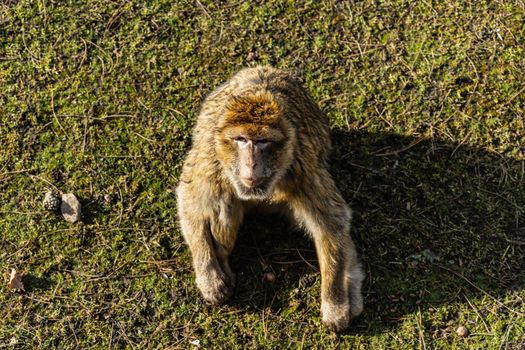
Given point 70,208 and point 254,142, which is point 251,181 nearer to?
point 254,142

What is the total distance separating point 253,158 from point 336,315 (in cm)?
173

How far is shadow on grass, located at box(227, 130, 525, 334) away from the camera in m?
6.33

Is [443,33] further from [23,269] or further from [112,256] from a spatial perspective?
[23,269]

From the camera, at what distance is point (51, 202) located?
6637mm

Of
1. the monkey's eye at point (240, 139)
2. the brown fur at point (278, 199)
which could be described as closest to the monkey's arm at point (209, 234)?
the brown fur at point (278, 199)

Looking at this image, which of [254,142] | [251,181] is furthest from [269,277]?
[254,142]

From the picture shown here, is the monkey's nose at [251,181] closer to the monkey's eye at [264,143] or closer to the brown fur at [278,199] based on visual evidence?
the brown fur at [278,199]

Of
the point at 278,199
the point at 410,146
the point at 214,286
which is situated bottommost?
the point at 214,286

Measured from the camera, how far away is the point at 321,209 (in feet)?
19.5

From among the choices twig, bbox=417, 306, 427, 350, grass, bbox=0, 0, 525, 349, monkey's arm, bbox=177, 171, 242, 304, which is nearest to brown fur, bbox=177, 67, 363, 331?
monkey's arm, bbox=177, 171, 242, 304

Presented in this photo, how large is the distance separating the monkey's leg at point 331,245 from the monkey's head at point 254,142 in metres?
0.58

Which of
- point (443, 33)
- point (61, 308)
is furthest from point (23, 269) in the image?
point (443, 33)

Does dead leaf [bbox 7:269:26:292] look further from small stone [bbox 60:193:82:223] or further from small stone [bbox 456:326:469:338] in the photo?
small stone [bbox 456:326:469:338]

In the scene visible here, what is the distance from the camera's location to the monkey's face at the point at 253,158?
5234 millimetres
